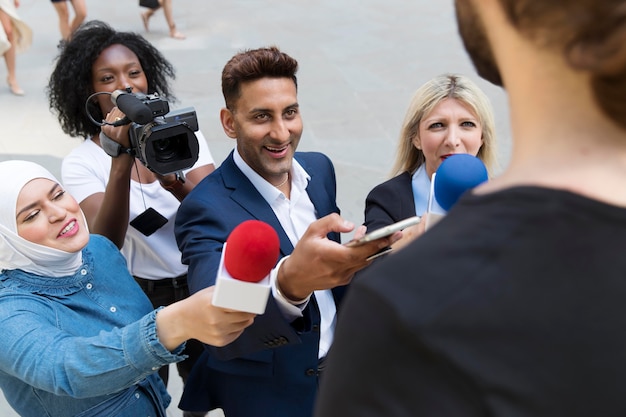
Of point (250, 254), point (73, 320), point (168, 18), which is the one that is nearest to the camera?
point (250, 254)

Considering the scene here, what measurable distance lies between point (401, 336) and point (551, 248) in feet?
0.49

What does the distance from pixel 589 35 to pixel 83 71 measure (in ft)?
9.13

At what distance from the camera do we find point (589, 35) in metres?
0.58

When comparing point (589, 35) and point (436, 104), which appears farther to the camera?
point (436, 104)

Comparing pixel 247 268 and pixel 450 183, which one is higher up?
pixel 450 183

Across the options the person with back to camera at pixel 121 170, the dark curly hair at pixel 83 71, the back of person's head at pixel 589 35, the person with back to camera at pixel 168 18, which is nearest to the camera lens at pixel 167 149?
the person with back to camera at pixel 121 170

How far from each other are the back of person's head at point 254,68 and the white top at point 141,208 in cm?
53

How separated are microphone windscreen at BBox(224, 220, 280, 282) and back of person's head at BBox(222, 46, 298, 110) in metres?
1.30

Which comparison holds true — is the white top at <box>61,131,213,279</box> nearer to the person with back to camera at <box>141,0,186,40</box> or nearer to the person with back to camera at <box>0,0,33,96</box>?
the person with back to camera at <box>0,0,33,96</box>

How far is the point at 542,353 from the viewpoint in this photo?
0.57m

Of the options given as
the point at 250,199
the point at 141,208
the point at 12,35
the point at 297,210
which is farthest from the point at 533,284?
the point at 12,35

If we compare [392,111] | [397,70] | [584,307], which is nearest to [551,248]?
[584,307]

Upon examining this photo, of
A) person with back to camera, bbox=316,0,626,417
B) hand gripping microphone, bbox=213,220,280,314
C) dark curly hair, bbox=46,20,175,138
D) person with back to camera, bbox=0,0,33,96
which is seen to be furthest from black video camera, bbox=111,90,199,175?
person with back to camera, bbox=0,0,33,96

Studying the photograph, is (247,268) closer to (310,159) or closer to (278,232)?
(278,232)
